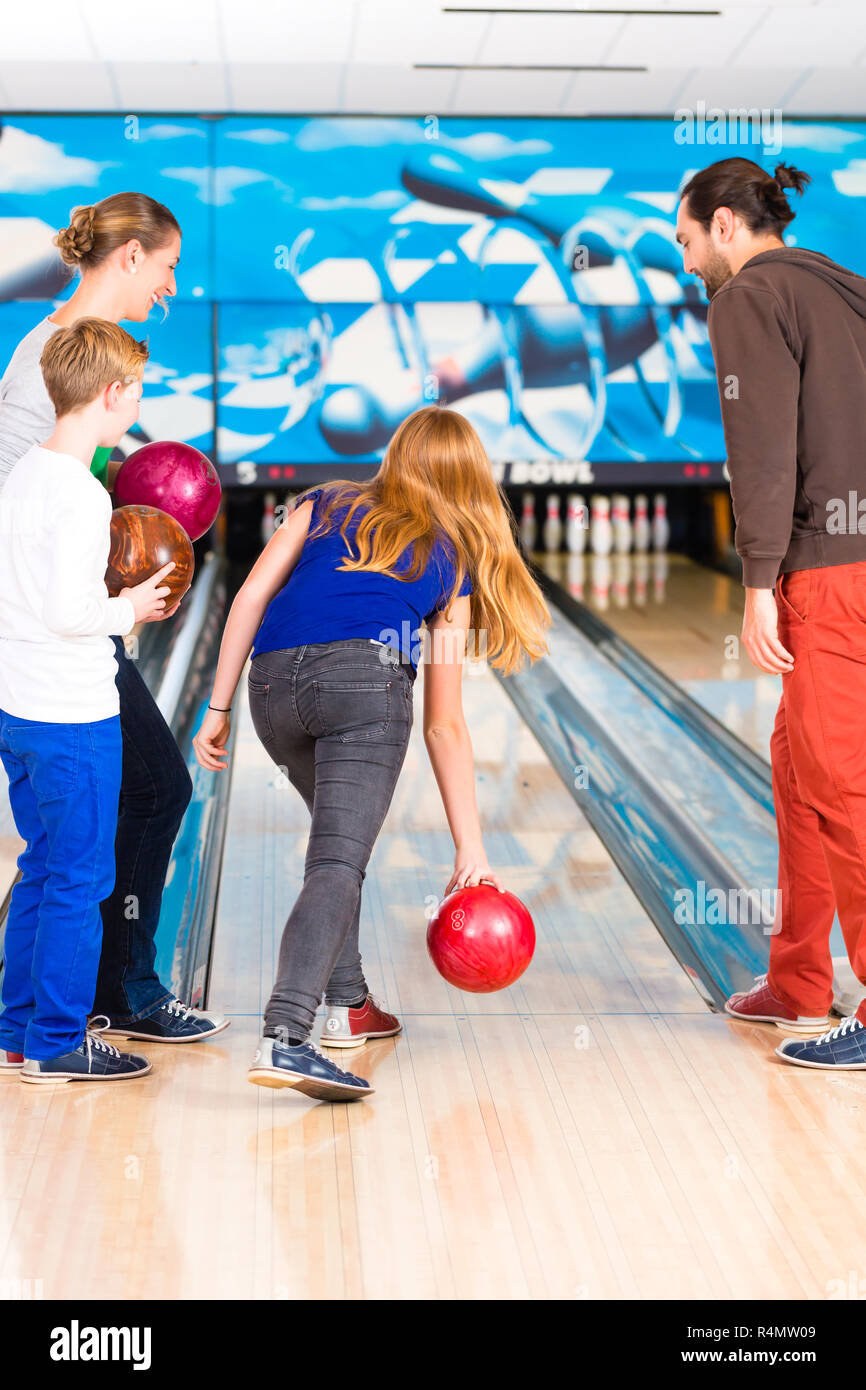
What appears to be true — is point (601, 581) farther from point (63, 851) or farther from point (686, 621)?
point (63, 851)

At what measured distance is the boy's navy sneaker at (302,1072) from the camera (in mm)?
1853

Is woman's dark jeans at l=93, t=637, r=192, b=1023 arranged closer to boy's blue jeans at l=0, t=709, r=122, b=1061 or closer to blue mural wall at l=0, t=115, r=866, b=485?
boy's blue jeans at l=0, t=709, r=122, b=1061

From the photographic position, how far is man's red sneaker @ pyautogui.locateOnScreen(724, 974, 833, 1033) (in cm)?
227

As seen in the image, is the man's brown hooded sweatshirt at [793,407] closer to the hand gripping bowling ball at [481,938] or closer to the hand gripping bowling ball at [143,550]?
the hand gripping bowling ball at [481,938]

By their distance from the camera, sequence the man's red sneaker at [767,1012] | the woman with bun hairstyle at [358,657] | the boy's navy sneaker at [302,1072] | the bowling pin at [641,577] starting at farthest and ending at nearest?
the bowling pin at [641,577] → the man's red sneaker at [767,1012] → the woman with bun hairstyle at [358,657] → the boy's navy sneaker at [302,1072]

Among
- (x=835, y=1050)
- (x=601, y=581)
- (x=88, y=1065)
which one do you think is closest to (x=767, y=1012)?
(x=835, y=1050)

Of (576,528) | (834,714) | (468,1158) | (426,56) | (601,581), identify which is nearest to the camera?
(468,1158)

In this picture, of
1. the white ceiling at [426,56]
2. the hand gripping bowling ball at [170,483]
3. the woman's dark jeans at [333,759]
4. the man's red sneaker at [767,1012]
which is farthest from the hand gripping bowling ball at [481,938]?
the white ceiling at [426,56]

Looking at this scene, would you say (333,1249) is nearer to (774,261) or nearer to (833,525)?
(833,525)

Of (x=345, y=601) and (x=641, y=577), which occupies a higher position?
(x=641, y=577)

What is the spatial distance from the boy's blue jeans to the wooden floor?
0.13 metres

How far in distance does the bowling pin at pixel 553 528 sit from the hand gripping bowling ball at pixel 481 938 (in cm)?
497

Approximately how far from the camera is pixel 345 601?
204 cm

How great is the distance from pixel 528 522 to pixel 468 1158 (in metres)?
5.36
